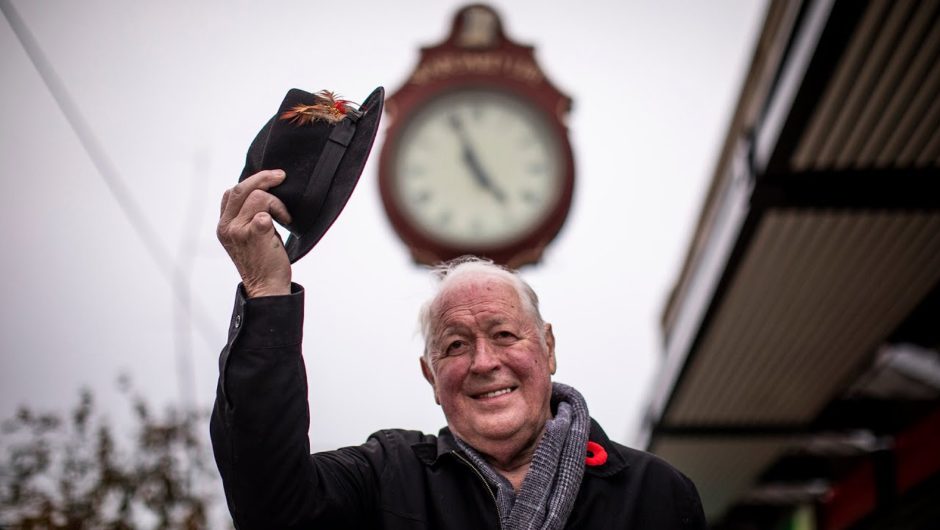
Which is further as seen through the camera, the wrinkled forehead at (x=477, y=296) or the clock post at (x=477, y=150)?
the clock post at (x=477, y=150)

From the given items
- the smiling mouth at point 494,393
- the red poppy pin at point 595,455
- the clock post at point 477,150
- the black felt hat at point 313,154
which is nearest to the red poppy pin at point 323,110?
the black felt hat at point 313,154

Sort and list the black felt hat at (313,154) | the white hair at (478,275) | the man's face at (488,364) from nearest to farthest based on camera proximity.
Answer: the black felt hat at (313,154)
the man's face at (488,364)
the white hair at (478,275)

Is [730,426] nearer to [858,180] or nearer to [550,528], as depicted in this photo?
[858,180]

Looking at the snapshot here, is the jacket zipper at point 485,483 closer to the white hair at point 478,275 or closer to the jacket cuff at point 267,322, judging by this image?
the white hair at point 478,275

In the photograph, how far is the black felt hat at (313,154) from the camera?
1788 millimetres

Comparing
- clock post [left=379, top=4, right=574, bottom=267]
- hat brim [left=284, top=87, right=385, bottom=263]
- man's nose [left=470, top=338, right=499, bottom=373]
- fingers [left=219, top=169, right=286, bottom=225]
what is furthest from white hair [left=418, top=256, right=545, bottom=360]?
clock post [left=379, top=4, right=574, bottom=267]

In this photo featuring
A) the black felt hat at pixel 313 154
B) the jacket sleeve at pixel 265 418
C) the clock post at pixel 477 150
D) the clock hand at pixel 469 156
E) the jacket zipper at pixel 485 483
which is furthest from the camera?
the clock hand at pixel 469 156

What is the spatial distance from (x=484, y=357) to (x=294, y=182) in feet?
1.72

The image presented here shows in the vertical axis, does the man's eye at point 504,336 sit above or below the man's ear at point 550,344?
above

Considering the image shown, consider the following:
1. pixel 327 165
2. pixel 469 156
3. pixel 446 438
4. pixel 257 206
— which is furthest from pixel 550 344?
pixel 469 156

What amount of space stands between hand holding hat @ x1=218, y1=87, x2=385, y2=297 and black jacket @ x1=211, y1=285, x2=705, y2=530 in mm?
73

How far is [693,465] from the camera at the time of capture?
31.6ft

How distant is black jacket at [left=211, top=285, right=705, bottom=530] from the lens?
5.43 ft

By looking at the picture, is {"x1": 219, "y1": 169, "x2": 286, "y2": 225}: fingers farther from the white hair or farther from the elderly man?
the white hair
